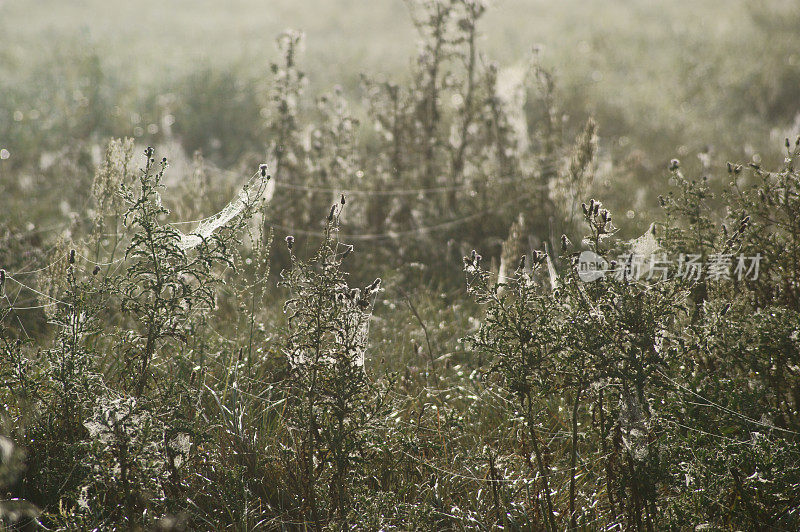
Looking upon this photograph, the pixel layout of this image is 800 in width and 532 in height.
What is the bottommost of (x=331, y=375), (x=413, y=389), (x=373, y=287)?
(x=413, y=389)

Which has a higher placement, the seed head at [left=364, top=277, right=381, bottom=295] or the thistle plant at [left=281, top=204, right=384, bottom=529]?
Answer: the seed head at [left=364, top=277, right=381, bottom=295]

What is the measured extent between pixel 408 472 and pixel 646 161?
484cm

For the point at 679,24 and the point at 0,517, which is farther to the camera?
the point at 679,24

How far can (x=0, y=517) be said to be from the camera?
1.94 meters

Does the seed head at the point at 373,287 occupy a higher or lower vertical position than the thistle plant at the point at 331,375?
higher

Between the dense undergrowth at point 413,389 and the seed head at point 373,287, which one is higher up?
the seed head at point 373,287

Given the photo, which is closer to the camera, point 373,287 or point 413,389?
point 373,287

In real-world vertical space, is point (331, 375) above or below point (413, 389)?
above

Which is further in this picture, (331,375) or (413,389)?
(413,389)

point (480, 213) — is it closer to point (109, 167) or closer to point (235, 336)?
point (235, 336)

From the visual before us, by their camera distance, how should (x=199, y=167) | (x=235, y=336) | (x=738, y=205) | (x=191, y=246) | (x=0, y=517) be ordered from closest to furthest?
1. (x=0, y=517)
2. (x=191, y=246)
3. (x=738, y=205)
4. (x=235, y=336)
5. (x=199, y=167)

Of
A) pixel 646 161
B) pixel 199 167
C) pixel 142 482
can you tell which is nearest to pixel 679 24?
pixel 646 161

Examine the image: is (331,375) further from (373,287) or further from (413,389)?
(413,389)

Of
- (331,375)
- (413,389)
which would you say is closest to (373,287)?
(331,375)
